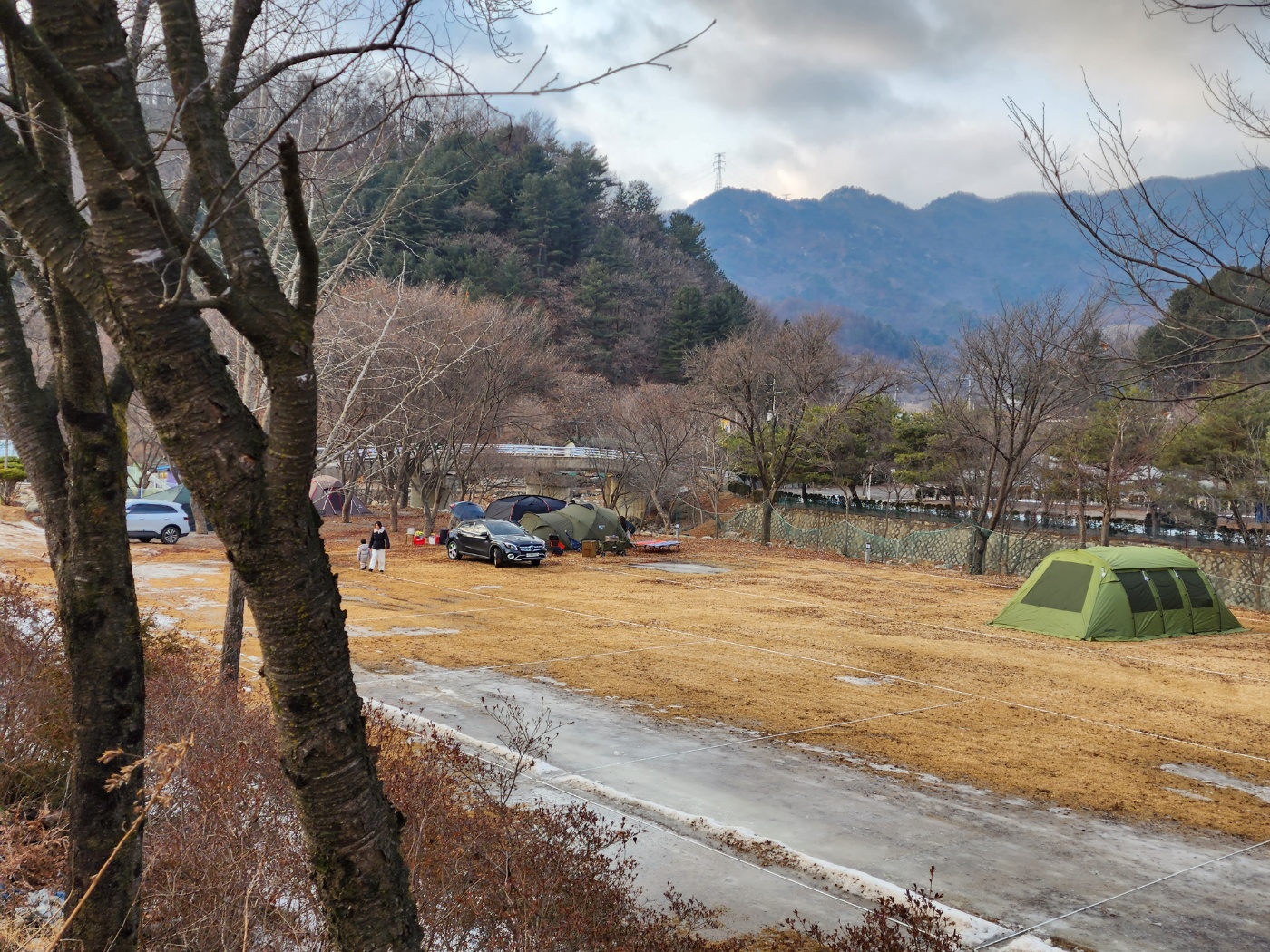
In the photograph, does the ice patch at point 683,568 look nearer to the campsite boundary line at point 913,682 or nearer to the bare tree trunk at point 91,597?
the campsite boundary line at point 913,682

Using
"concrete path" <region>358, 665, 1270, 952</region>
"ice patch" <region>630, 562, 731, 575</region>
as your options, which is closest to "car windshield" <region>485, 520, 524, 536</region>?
"ice patch" <region>630, 562, 731, 575</region>

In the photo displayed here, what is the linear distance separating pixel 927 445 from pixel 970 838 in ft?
145

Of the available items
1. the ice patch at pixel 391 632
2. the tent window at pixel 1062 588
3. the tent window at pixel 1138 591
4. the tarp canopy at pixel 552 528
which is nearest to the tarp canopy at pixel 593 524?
the tarp canopy at pixel 552 528

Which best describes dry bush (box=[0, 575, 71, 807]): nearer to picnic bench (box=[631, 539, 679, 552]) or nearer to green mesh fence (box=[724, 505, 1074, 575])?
picnic bench (box=[631, 539, 679, 552])

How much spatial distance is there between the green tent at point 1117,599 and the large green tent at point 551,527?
1818cm

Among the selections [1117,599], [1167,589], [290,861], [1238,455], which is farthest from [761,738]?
[1238,455]

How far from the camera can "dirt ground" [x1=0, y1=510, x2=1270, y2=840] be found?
1073 centimetres

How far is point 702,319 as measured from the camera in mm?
76312

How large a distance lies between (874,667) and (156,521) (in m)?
29.7

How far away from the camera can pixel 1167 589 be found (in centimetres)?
2042

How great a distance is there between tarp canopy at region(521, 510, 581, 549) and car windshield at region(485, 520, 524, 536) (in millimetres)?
3320

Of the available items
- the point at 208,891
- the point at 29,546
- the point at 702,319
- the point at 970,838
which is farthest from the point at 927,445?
the point at 208,891

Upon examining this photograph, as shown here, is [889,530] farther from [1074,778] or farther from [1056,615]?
[1074,778]

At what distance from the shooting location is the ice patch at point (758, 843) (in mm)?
6312
